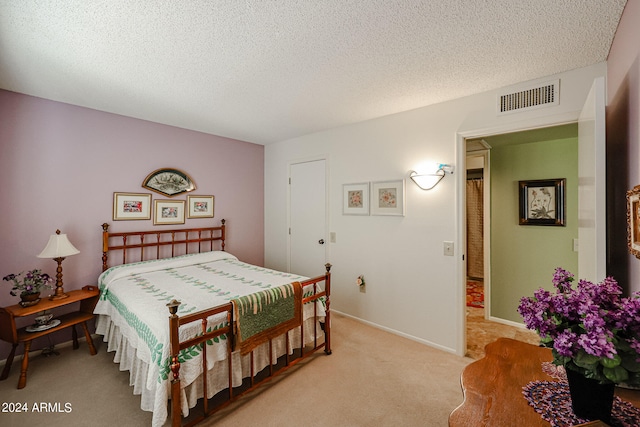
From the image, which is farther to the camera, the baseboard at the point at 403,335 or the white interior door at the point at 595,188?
the baseboard at the point at 403,335

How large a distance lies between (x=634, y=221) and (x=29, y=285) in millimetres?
4244

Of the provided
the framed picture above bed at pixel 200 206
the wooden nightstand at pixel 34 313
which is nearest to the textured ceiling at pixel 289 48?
the framed picture above bed at pixel 200 206

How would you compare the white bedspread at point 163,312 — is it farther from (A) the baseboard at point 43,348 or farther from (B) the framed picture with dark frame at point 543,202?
(B) the framed picture with dark frame at point 543,202

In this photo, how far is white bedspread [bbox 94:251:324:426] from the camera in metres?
1.74

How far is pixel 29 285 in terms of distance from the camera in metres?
2.47

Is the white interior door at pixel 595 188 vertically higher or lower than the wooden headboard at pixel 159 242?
higher

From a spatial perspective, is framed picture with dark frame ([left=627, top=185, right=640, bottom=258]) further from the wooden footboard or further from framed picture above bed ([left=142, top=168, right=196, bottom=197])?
framed picture above bed ([left=142, top=168, right=196, bottom=197])

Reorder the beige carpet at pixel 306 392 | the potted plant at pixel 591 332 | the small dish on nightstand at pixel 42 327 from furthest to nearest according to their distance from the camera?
the small dish on nightstand at pixel 42 327 → the beige carpet at pixel 306 392 → the potted plant at pixel 591 332

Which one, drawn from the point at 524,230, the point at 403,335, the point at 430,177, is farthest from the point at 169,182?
the point at 524,230

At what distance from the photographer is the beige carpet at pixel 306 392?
1909 mm

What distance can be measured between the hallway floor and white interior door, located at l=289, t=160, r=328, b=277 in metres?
2.01

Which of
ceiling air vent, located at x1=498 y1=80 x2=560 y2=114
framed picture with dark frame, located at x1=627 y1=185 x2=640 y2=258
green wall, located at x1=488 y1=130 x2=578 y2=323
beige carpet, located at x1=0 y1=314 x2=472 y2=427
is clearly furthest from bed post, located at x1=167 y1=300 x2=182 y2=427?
green wall, located at x1=488 y1=130 x2=578 y2=323

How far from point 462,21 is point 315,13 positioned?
87 cm

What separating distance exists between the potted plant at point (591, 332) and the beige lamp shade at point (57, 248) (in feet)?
11.6
